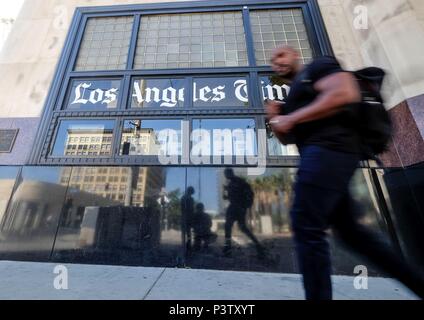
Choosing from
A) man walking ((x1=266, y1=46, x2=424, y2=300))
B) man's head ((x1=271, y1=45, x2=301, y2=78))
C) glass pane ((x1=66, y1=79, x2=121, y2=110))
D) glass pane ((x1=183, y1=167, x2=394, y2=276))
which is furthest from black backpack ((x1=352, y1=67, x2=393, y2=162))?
glass pane ((x1=66, y1=79, x2=121, y2=110))

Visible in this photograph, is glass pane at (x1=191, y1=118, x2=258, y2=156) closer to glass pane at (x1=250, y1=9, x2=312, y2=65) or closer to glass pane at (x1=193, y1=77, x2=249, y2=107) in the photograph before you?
glass pane at (x1=193, y1=77, x2=249, y2=107)

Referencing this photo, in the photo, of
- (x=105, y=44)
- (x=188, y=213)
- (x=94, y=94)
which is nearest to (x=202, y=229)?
(x=188, y=213)

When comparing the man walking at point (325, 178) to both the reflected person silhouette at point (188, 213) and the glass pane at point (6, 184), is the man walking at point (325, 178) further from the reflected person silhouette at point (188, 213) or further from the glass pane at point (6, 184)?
the glass pane at point (6, 184)

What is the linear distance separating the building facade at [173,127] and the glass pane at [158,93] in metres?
0.03

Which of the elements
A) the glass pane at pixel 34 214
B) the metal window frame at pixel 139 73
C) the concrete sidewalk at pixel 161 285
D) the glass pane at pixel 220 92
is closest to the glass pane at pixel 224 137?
the metal window frame at pixel 139 73

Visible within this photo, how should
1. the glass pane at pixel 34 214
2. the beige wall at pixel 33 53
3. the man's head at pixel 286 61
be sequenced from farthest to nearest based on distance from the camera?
the beige wall at pixel 33 53 → the glass pane at pixel 34 214 → the man's head at pixel 286 61

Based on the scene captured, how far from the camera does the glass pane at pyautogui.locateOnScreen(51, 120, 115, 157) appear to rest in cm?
411

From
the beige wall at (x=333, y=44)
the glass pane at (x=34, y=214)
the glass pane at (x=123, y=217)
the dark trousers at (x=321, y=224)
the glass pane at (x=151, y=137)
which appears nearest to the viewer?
the dark trousers at (x=321, y=224)

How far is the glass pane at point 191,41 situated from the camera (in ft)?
16.2

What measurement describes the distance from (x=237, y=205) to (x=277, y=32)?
3.86 m

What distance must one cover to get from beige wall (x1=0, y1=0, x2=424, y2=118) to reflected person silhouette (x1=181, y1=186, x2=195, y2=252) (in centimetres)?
319
